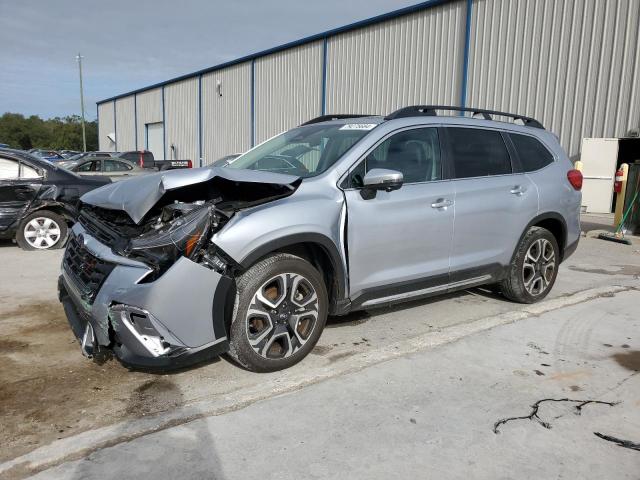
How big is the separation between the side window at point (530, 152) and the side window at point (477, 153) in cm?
21

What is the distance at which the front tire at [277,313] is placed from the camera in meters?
3.29

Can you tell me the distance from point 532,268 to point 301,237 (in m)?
2.85

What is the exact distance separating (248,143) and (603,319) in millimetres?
22473

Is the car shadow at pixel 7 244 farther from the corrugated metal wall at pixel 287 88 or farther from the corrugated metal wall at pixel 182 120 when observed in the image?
the corrugated metal wall at pixel 182 120

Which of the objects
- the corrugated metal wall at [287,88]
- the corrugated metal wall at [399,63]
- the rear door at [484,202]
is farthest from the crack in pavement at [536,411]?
the corrugated metal wall at [287,88]

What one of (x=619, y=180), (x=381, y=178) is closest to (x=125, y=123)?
(x=619, y=180)

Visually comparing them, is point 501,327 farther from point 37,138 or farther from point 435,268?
point 37,138

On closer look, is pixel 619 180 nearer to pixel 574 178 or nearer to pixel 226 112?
pixel 574 178

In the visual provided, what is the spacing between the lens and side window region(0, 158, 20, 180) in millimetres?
7625

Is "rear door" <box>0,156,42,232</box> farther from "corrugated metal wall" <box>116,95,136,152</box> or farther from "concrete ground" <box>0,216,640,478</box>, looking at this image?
"corrugated metal wall" <box>116,95,136,152</box>

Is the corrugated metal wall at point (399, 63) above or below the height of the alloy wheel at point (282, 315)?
above

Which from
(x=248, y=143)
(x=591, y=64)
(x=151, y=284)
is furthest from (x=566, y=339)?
(x=248, y=143)

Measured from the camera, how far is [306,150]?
439 centimetres

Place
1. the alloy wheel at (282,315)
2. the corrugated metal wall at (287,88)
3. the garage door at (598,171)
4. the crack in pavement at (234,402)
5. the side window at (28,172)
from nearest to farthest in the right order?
the crack in pavement at (234,402), the alloy wheel at (282,315), the side window at (28,172), the garage door at (598,171), the corrugated metal wall at (287,88)
